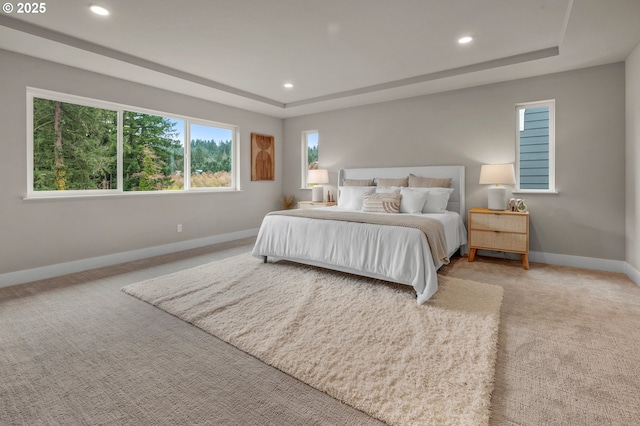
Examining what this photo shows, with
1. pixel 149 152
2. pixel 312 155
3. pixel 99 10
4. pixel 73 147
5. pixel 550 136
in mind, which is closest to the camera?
pixel 99 10

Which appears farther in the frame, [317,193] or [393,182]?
[317,193]

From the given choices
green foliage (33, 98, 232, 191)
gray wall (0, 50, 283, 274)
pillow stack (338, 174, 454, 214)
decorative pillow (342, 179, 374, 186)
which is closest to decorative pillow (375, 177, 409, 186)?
pillow stack (338, 174, 454, 214)

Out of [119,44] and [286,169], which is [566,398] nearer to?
[119,44]

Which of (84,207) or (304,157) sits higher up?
(304,157)

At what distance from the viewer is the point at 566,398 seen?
5.03 ft

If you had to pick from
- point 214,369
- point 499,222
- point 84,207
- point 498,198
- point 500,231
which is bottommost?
point 214,369

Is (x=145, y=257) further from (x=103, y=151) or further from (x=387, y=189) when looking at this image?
(x=387, y=189)

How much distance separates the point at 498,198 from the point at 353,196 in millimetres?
1922

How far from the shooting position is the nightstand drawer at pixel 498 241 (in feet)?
12.3

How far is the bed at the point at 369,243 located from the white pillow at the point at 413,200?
0.02 metres

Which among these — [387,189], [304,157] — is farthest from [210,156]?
[387,189]

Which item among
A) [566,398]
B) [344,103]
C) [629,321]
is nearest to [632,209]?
[629,321]

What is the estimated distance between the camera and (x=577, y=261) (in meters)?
3.90

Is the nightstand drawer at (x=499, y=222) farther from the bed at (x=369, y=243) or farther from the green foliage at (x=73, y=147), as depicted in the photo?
the green foliage at (x=73, y=147)
